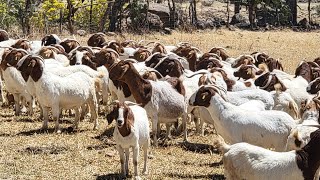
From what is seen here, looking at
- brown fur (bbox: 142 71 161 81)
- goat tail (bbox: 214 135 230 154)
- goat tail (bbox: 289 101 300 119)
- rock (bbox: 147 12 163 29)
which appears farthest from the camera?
rock (bbox: 147 12 163 29)

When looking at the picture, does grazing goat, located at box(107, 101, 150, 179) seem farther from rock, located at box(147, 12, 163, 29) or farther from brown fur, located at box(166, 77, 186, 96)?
rock, located at box(147, 12, 163, 29)

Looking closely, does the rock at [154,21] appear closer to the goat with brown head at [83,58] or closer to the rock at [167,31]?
the rock at [167,31]

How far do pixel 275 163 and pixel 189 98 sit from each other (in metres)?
3.23

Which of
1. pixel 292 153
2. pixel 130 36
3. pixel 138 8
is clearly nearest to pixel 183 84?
pixel 292 153

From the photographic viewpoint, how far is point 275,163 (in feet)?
26.5

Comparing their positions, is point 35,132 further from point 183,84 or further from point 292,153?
point 292,153

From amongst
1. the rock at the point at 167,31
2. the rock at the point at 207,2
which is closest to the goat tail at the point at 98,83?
the rock at the point at 167,31

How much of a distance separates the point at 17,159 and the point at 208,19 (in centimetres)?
3718


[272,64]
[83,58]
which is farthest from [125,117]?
[272,64]

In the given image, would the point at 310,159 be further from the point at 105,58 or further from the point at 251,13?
the point at 251,13

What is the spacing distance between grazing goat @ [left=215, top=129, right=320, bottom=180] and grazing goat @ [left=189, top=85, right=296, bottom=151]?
1.58 m

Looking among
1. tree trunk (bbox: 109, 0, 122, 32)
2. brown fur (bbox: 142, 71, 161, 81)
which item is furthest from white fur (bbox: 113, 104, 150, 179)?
tree trunk (bbox: 109, 0, 122, 32)

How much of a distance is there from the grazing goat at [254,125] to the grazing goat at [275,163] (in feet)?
5.18

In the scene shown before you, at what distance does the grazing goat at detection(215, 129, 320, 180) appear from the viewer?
7977 mm
